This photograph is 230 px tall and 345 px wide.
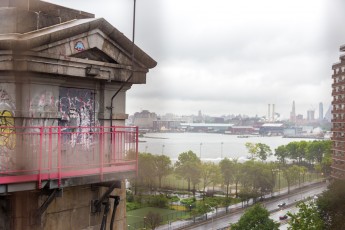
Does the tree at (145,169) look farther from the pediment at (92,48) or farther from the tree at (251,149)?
the tree at (251,149)

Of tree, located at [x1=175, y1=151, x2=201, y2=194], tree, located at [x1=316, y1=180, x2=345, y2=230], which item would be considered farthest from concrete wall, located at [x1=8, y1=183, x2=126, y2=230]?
tree, located at [x1=175, y1=151, x2=201, y2=194]

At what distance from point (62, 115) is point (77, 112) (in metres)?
0.12

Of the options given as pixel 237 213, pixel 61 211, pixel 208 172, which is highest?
pixel 61 211

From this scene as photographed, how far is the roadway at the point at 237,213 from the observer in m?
19.4

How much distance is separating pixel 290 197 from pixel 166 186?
23.9 feet

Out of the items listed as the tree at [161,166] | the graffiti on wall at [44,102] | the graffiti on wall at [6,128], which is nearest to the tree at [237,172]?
the tree at [161,166]

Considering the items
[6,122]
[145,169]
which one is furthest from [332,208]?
[6,122]

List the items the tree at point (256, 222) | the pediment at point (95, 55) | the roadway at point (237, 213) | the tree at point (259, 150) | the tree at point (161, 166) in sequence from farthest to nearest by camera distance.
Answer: the tree at point (259, 150) → the tree at point (161, 166) → the roadway at point (237, 213) → the tree at point (256, 222) → the pediment at point (95, 55)

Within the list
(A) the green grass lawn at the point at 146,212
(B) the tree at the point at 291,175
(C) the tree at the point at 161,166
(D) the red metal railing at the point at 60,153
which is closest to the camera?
(D) the red metal railing at the point at 60,153

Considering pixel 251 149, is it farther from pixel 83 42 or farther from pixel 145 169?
pixel 83 42

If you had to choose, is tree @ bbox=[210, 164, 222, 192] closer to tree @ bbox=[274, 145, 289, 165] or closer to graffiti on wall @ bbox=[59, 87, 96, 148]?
tree @ bbox=[274, 145, 289, 165]

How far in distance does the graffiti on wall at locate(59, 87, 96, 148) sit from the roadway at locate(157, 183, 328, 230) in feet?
52.9

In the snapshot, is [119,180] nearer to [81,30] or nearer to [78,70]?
[78,70]

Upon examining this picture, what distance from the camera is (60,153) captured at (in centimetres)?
213
